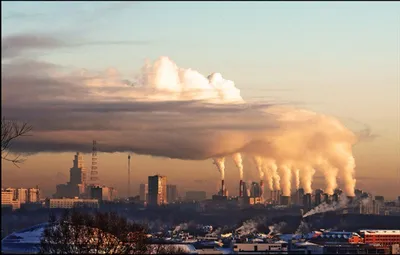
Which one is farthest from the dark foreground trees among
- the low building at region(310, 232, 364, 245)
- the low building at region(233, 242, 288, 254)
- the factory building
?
the factory building

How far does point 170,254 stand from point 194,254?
16087 millimetres

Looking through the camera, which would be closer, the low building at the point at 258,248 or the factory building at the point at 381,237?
the low building at the point at 258,248

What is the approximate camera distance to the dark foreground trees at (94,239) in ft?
231

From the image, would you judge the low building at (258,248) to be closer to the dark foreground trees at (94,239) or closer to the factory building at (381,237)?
the dark foreground trees at (94,239)

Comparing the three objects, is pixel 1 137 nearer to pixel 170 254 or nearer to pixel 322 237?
pixel 170 254

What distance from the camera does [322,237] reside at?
155 metres

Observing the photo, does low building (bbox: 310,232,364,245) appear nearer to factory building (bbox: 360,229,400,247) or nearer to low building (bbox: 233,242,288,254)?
factory building (bbox: 360,229,400,247)

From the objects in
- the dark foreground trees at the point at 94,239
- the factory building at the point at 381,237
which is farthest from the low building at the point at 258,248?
the factory building at the point at 381,237

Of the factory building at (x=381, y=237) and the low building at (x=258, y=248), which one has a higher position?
the factory building at (x=381, y=237)

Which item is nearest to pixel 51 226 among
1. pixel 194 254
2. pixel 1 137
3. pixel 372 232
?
pixel 194 254

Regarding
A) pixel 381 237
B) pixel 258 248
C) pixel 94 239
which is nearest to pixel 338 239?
pixel 381 237

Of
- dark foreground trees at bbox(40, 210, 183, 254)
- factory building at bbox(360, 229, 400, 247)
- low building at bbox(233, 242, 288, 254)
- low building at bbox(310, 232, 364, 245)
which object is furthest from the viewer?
factory building at bbox(360, 229, 400, 247)

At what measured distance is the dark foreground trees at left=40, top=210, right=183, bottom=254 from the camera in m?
70.4

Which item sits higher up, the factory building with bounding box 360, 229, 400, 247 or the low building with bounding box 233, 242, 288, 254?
the factory building with bounding box 360, 229, 400, 247
